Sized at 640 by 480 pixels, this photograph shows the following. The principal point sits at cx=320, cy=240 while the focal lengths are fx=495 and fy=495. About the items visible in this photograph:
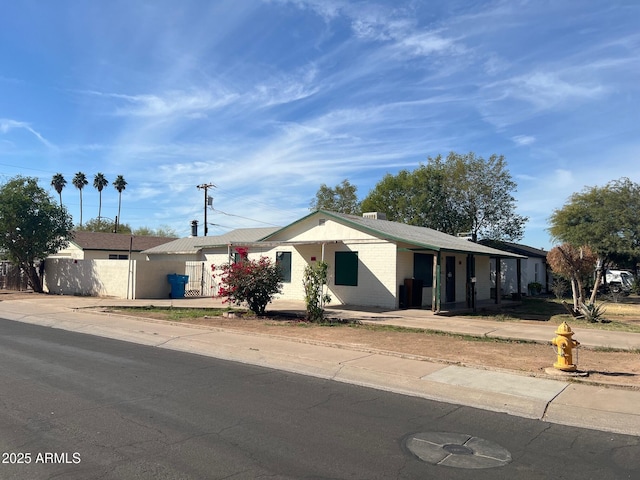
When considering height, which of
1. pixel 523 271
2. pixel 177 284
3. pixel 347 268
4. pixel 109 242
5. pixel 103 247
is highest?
pixel 109 242

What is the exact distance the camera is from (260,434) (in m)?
5.40

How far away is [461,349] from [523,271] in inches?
1009

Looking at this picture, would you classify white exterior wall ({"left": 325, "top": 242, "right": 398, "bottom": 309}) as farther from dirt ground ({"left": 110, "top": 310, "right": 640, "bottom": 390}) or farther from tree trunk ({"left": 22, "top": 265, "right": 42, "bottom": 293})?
tree trunk ({"left": 22, "top": 265, "right": 42, "bottom": 293})

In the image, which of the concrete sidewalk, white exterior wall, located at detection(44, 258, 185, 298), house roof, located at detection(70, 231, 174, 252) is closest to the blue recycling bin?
white exterior wall, located at detection(44, 258, 185, 298)

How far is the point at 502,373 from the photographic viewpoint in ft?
27.5

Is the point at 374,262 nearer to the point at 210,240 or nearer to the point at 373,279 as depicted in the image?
the point at 373,279

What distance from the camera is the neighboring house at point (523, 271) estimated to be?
104 feet

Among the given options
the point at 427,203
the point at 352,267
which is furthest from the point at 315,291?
the point at 427,203

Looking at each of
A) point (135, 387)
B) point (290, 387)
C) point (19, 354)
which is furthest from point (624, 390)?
point (19, 354)

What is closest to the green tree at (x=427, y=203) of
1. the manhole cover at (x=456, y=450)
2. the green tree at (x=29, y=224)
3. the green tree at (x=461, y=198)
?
the green tree at (x=461, y=198)

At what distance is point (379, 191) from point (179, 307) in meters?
27.1

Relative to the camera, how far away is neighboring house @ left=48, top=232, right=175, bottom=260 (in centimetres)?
3638

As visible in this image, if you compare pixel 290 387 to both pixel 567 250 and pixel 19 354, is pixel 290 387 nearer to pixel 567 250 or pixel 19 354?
pixel 19 354

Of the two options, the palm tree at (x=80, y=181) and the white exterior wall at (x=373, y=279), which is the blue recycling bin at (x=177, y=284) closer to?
the white exterior wall at (x=373, y=279)
